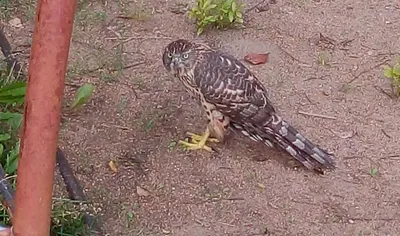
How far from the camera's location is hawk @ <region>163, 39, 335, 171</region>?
4504 millimetres

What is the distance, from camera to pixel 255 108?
179 inches

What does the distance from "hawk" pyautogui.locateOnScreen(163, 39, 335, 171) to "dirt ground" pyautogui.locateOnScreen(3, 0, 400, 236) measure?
127mm

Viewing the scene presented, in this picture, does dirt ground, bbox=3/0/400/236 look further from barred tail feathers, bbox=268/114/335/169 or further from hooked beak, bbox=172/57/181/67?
hooked beak, bbox=172/57/181/67

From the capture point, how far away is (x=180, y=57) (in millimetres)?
4637

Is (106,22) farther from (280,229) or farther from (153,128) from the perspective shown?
(280,229)

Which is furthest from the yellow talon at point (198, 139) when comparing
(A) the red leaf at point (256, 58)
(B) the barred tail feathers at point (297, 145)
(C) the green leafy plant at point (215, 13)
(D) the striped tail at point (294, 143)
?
(C) the green leafy plant at point (215, 13)

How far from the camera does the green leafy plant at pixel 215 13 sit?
5.59 m

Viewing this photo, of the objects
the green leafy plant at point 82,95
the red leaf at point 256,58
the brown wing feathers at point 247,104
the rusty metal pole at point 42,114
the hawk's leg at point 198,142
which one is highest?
the rusty metal pole at point 42,114

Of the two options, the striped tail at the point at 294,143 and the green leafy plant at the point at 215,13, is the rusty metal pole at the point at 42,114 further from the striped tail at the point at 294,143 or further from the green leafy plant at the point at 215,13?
the green leafy plant at the point at 215,13

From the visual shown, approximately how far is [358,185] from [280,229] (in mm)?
601

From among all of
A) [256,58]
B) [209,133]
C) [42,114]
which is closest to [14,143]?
[209,133]

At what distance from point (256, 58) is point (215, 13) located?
0.47 m

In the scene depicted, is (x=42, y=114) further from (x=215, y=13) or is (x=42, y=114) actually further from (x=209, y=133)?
(x=215, y=13)

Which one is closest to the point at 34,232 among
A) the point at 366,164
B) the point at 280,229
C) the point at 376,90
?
the point at 280,229
